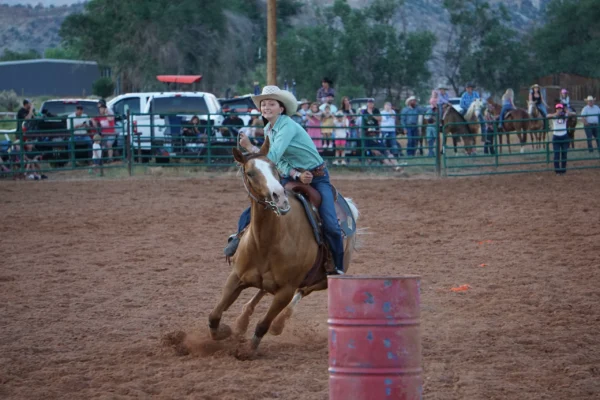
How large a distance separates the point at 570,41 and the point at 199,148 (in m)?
36.4

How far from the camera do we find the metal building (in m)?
67.5

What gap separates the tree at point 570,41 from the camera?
4878cm

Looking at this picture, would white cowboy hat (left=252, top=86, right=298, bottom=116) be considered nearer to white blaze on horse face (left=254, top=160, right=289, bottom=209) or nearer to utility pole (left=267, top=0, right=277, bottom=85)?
white blaze on horse face (left=254, top=160, right=289, bottom=209)

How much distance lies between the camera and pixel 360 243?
8.72 meters

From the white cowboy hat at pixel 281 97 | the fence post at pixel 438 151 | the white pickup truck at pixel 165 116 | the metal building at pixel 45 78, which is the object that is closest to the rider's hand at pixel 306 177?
the white cowboy hat at pixel 281 97

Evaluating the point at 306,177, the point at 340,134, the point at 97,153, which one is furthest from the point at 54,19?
the point at 306,177

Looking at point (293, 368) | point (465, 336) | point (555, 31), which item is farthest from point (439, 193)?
point (555, 31)

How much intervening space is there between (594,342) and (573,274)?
9.08 feet

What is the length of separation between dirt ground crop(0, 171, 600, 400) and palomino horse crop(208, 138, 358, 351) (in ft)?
1.26

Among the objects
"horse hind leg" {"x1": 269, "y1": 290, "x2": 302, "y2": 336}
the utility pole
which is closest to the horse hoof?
"horse hind leg" {"x1": 269, "y1": 290, "x2": 302, "y2": 336}

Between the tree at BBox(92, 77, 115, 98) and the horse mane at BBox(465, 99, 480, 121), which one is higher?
the tree at BBox(92, 77, 115, 98)

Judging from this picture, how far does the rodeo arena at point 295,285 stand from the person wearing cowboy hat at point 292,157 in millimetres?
16

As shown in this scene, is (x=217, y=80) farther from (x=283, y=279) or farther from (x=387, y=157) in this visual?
(x=283, y=279)

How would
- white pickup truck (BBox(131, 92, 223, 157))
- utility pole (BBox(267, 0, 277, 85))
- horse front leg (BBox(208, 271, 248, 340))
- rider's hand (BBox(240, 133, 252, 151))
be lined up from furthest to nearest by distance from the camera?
white pickup truck (BBox(131, 92, 223, 157)) → utility pole (BBox(267, 0, 277, 85)) → horse front leg (BBox(208, 271, 248, 340)) → rider's hand (BBox(240, 133, 252, 151))
